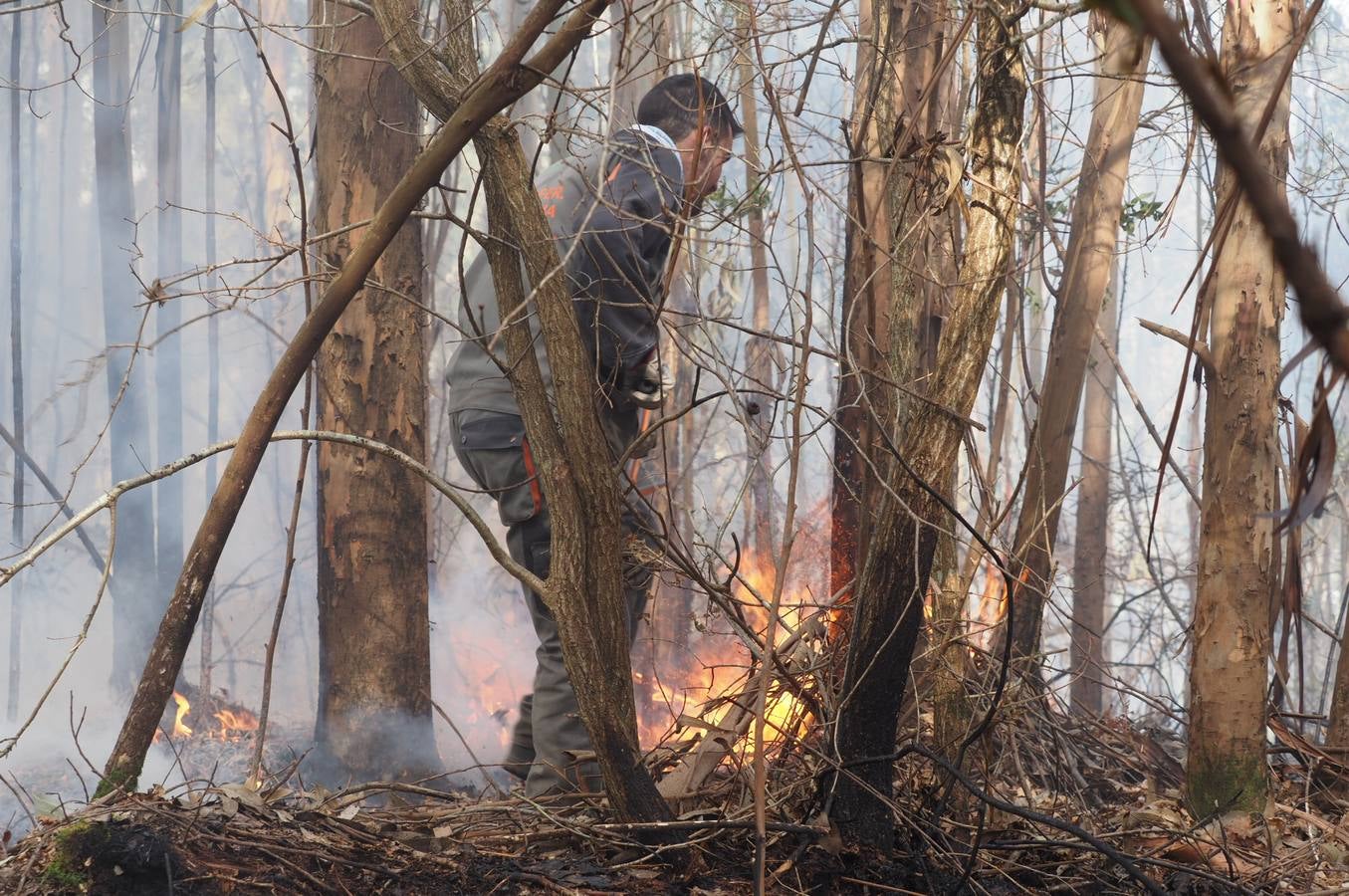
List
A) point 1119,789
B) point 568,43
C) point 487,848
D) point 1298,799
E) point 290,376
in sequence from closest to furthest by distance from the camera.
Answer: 1. point 568,43
2. point 290,376
3. point 487,848
4. point 1298,799
5. point 1119,789

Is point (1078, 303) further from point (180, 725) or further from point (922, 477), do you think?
point (180, 725)

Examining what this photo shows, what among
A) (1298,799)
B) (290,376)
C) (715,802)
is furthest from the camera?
(1298,799)

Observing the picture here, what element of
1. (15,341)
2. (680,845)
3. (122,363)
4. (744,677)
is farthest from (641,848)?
(122,363)

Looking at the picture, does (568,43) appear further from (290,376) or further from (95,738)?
(95,738)

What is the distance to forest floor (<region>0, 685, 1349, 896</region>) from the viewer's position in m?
1.84

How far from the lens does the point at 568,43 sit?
68.6 inches

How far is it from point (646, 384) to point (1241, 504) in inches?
66.6

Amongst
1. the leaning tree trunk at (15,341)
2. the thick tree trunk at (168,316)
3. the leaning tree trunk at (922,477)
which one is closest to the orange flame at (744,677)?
the leaning tree trunk at (922,477)

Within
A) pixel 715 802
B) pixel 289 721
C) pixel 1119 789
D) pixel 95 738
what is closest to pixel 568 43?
pixel 715 802

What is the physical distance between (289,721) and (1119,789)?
27.3 feet

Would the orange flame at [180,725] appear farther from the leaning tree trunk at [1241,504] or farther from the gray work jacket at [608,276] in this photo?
the leaning tree trunk at [1241,504]

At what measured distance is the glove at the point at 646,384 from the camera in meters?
3.06

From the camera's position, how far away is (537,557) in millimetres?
3148

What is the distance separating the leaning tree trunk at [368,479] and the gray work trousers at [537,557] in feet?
2.47
